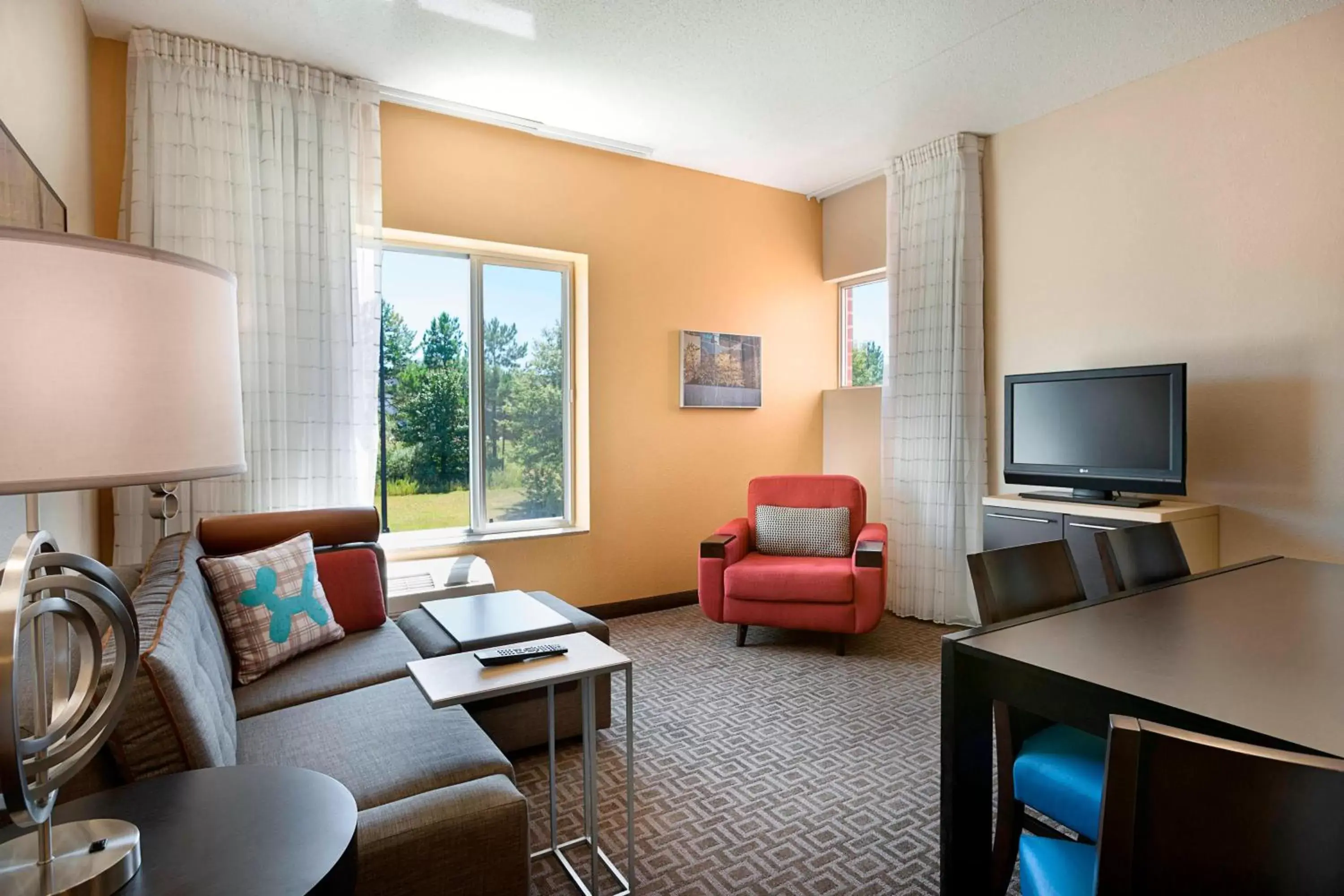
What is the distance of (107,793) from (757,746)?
2.12 m

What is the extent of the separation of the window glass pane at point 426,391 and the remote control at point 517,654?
2.38 metres

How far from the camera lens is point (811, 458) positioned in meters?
5.46

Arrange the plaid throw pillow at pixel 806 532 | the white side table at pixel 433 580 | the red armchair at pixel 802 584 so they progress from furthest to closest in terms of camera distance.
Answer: the plaid throw pillow at pixel 806 532 → the red armchair at pixel 802 584 → the white side table at pixel 433 580

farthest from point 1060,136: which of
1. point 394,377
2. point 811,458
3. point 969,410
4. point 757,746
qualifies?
point 394,377

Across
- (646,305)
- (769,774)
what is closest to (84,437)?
(769,774)

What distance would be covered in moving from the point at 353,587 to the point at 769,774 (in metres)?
1.76

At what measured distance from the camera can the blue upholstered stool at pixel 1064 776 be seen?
1462 mm

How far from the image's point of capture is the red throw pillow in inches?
109

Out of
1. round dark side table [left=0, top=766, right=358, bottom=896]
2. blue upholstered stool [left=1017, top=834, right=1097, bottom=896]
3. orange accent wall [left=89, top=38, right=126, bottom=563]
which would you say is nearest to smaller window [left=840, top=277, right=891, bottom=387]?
blue upholstered stool [left=1017, top=834, right=1097, bottom=896]

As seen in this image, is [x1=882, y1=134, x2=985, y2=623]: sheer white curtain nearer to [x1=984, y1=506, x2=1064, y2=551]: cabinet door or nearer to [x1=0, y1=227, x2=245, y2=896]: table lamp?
[x1=984, y1=506, x2=1064, y2=551]: cabinet door

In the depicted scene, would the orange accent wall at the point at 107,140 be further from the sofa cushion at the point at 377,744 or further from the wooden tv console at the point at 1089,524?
the wooden tv console at the point at 1089,524

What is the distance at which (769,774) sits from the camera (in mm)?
2508

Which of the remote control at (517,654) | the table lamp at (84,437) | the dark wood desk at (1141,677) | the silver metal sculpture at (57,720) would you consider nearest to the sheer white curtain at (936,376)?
Answer: the dark wood desk at (1141,677)

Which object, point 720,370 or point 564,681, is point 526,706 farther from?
point 720,370
